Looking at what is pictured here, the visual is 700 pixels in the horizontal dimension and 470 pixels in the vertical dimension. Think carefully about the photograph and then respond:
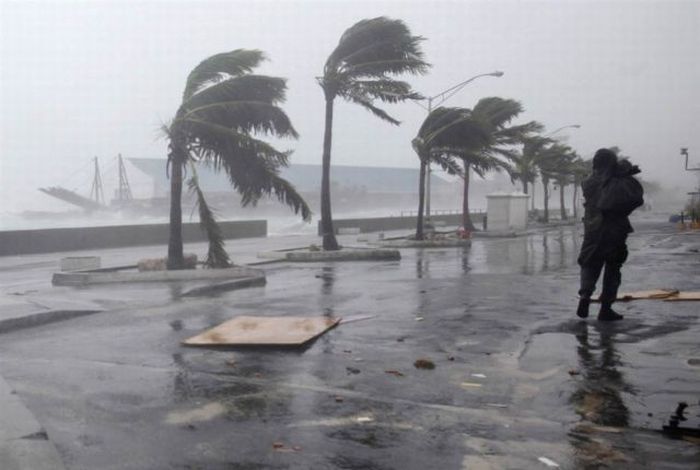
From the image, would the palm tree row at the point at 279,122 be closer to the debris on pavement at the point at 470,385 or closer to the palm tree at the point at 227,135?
the palm tree at the point at 227,135

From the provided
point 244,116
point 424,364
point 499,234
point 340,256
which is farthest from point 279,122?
→ point 499,234

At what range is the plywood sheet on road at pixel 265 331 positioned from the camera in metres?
7.86

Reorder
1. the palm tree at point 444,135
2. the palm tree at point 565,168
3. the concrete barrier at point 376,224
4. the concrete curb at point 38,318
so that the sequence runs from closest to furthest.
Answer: the concrete curb at point 38,318, the palm tree at point 444,135, the concrete barrier at point 376,224, the palm tree at point 565,168

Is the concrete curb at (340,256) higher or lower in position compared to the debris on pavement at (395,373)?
higher

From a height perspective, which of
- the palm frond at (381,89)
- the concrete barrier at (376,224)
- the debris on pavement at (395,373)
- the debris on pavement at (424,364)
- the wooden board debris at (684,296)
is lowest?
the debris on pavement at (395,373)

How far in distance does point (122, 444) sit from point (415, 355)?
3.24 meters

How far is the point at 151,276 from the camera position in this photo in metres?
15.5

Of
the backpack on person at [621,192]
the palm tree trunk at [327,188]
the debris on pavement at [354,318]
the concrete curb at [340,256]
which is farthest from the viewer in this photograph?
the palm tree trunk at [327,188]

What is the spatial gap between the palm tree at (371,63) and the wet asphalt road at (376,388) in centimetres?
1226

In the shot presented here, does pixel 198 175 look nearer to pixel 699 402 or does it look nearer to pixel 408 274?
pixel 408 274

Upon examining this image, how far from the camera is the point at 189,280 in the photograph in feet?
50.5

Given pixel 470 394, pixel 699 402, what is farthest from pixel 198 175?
pixel 699 402

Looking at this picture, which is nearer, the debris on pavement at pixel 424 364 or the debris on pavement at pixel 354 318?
the debris on pavement at pixel 424 364

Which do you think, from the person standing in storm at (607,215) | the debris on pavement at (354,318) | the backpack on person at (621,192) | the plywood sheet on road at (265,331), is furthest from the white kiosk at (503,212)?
the plywood sheet on road at (265,331)
